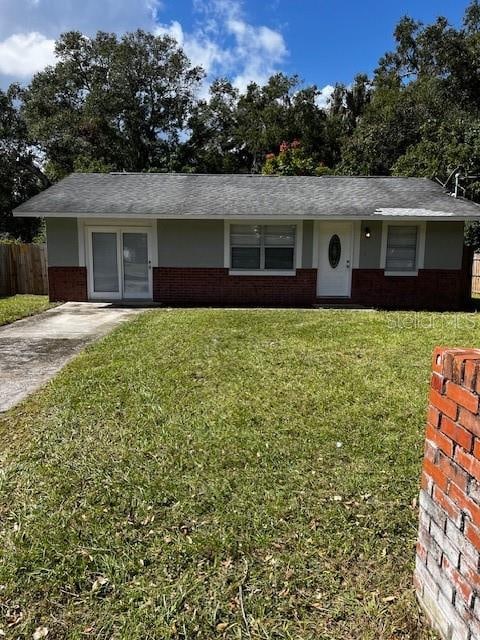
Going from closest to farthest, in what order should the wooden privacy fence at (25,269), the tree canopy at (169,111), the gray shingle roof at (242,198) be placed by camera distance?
the gray shingle roof at (242,198)
the wooden privacy fence at (25,269)
the tree canopy at (169,111)

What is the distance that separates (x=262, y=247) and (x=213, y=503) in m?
9.87

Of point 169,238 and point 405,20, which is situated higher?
point 405,20

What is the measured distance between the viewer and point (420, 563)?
6.95ft

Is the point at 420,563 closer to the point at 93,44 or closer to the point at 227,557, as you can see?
the point at 227,557

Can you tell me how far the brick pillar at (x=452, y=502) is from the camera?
1.68 metres

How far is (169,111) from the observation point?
103 feet

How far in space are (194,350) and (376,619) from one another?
4751 millimetres

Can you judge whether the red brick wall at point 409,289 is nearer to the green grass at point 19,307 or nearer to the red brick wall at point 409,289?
the red brick wall at point 409,289

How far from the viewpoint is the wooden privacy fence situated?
1516 centimetres

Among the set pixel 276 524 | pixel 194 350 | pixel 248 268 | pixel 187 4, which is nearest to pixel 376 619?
pixel 276 524

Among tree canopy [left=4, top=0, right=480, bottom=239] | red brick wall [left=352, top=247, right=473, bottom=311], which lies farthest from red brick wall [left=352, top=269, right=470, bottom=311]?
tree canopy [left=4, top=0, right=480, bottom=239]

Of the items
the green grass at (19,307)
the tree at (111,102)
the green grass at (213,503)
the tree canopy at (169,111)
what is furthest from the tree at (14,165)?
the green grass at (213,503)

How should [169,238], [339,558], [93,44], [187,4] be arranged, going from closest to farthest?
[339,558]
[169,238]
[187,4]
[93,44]

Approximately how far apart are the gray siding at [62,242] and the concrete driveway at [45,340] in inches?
50.8
